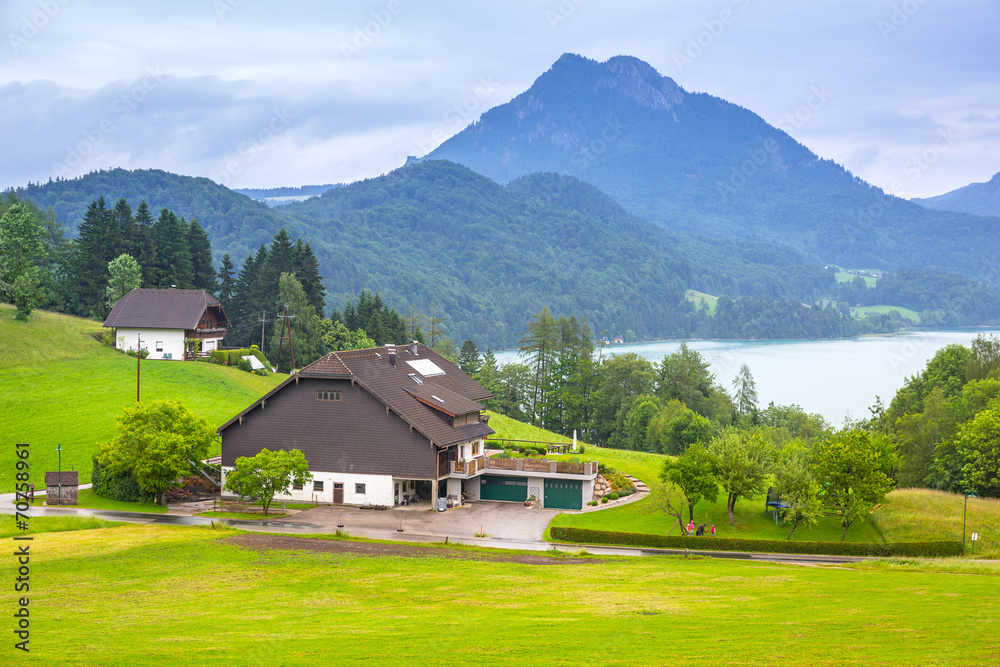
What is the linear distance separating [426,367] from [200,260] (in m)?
53.5

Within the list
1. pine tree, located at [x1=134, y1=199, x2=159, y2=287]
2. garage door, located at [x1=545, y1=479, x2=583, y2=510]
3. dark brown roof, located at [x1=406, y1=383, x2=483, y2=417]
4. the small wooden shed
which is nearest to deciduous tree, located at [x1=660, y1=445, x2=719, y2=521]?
garage door, located at [x1=545, y1=479, x2=583, y2=510]

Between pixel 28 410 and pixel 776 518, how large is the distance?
5156 cm

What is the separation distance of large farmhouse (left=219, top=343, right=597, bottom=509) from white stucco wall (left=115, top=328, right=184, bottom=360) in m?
32.7

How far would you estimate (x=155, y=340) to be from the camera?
82812 mm

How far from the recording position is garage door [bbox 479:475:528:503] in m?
54.6

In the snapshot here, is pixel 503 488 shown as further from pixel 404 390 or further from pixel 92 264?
pixel 92 264

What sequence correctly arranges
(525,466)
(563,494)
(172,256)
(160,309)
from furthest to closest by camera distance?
1. (172,256)
2. (160,309)
3. (525,466)
4. (563,494)

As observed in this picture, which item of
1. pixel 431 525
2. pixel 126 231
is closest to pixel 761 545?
pixel 431 525

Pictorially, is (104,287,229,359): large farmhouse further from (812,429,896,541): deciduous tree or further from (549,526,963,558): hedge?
(812,429,896,541): deciduous tree

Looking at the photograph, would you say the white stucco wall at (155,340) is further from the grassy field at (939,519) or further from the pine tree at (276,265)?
the grassy field at (939,519)

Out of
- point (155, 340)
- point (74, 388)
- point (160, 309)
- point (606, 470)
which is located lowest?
point (606, 470)

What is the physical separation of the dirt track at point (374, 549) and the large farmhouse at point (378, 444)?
11.7 m

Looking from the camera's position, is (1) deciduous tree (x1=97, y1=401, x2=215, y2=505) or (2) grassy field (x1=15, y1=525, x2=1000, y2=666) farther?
(1) deciduous tree (x1=97, y1=401, x2=215, y2=505)

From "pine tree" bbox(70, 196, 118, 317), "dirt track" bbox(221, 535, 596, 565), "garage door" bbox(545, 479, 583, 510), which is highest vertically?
"pine tree" bbox(70, 196, 118, 317)
